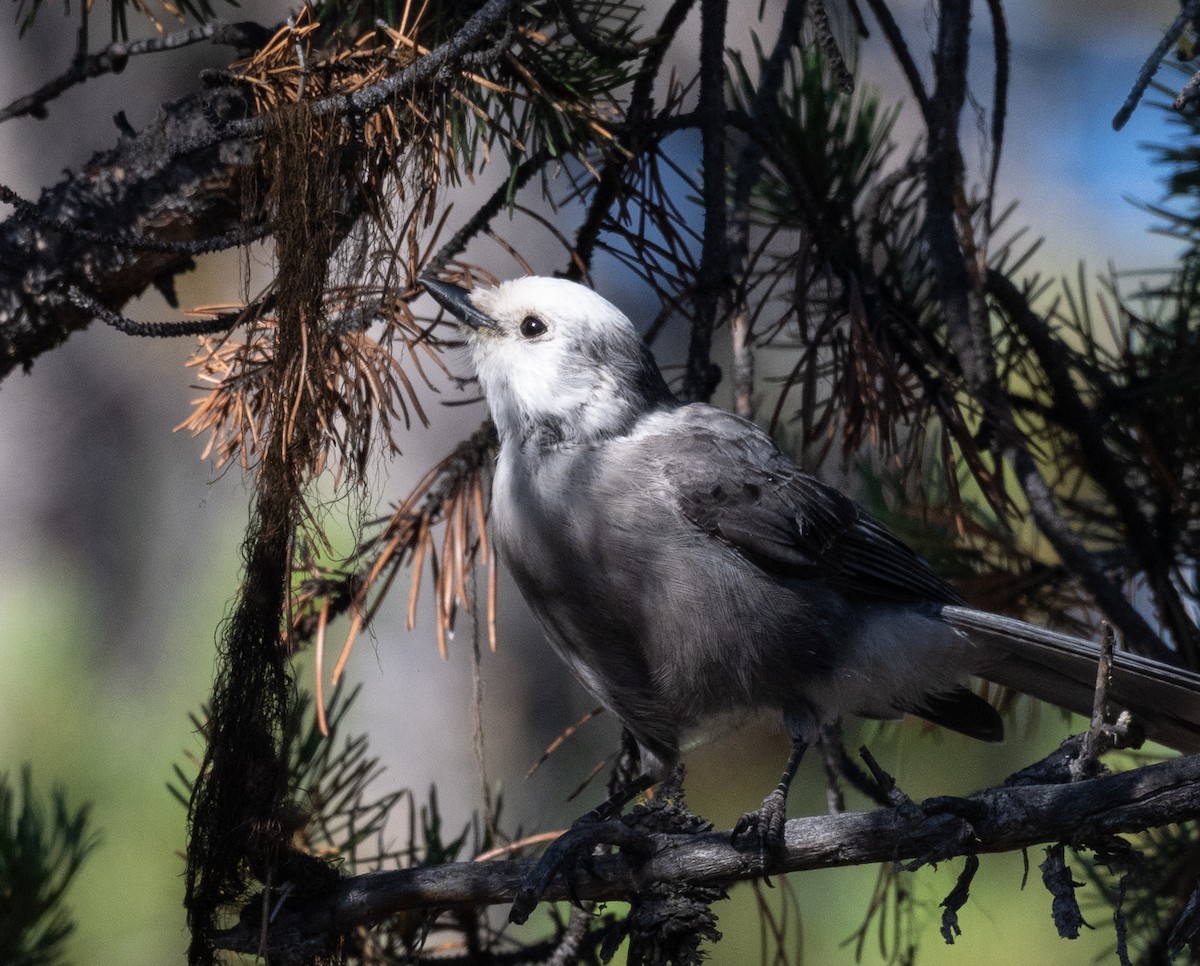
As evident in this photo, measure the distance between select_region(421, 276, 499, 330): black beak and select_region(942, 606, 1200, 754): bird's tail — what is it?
77 cm

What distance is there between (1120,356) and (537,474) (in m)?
0.97

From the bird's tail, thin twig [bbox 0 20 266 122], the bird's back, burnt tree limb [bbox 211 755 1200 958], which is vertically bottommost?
burnt tree limb [bbox 211 755 1200 958]

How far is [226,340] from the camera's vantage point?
135 centimetres

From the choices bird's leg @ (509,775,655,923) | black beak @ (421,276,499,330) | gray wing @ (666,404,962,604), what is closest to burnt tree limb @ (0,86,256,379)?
black beak @ (421,276,499,330)

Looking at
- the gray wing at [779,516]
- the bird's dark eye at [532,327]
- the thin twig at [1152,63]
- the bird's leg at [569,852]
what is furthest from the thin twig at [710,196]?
the bird's leg at [569,852]

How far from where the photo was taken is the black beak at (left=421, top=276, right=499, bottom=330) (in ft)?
4.59

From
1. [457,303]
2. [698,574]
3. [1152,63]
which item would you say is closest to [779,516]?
[698,574]

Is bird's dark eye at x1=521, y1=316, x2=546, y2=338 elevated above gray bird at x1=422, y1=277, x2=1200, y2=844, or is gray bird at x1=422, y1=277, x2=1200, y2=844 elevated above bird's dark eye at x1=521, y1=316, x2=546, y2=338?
bird's dark eye at x1=521, y1=316, x2=546, y2=338

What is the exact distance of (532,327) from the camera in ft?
5.32

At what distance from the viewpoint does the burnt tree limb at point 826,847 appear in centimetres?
109

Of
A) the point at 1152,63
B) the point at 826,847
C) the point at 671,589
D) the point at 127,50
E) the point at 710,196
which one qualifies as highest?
the point at 127,50

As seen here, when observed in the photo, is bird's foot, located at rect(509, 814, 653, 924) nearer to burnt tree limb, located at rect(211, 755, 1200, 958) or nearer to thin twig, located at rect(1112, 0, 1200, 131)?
burnt tree limb, located at rect(211, 755, 1200, 958)

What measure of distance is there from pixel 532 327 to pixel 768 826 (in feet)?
2.44

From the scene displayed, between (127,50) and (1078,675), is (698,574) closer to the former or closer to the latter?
(1078,675)
